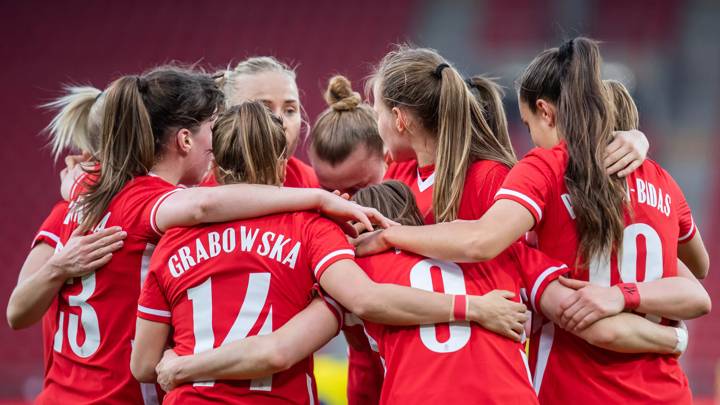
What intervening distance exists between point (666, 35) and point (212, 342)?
9756mm

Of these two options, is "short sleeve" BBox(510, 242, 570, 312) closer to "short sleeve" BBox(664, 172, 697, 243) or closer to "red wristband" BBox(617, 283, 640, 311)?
"red wristband" BBox(617, 283, 640, 311)

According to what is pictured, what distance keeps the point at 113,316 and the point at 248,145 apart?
2.56 feet

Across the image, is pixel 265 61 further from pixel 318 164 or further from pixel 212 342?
pixel 212 342

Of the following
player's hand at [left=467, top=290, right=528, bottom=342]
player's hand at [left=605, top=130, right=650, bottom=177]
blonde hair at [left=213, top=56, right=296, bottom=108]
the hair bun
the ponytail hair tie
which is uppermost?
the ponytail hair tie

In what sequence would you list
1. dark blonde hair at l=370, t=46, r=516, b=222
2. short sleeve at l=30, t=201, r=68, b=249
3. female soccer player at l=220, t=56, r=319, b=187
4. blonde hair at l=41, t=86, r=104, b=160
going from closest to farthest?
dark blonde hair at l=370, t=46, r=516, b=222, short sleeve at l=30, t=201, r=68, b=249, blonde hair at l=41, t=86, r=104, b=160, female soccer player at l=220, t=56, r=319, b=187

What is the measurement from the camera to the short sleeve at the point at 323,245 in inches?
94.7

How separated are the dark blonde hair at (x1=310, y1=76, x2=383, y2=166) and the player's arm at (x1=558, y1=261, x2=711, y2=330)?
4.15 feet

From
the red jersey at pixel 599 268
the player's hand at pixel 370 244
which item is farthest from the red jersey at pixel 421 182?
the red jersey at pixel 599 268

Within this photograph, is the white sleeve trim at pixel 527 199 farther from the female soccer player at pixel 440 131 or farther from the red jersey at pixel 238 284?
the red jersey at pixel 238 284

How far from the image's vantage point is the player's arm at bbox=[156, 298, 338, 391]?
2.35 metres

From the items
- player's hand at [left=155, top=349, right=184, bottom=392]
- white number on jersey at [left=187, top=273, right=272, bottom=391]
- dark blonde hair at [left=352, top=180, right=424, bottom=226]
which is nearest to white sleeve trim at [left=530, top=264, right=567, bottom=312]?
dark blonde hair at [left=352, top=180, right=424, bottom=226]

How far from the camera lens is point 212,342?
241 centimetres

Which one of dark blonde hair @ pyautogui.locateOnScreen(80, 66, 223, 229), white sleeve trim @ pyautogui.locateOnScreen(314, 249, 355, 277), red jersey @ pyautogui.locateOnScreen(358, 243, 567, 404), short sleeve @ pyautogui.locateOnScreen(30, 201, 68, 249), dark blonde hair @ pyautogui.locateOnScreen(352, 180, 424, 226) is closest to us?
red jersey @ pyautogui.locateOnScreen(358, 243, 567, 404)

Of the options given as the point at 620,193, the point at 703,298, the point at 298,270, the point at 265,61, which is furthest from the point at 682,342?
the point at 265,61
